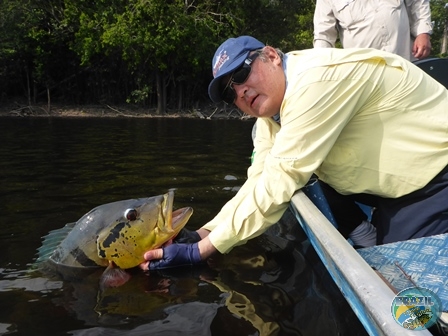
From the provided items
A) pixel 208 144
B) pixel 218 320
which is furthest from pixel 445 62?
pixel 208 144

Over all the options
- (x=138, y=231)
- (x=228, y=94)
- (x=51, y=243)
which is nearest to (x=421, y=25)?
(x=228, y=94)

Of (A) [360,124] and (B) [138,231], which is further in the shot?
(B) [138,231]

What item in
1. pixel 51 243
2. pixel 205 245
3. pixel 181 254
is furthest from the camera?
pixel 51 243

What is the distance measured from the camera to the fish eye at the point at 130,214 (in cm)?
360

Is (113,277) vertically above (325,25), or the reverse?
(325,25)

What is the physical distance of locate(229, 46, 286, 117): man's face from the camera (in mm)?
2910

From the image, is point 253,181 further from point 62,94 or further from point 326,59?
point 62,94

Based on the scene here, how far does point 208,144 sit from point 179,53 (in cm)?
1852

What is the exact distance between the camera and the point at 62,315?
10.4 ft

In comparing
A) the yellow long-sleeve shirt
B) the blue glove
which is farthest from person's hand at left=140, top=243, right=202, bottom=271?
the yellow long-sleeve shirt

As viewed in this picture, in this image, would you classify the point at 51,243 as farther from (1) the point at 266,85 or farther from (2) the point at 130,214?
(1) the point at 266,85

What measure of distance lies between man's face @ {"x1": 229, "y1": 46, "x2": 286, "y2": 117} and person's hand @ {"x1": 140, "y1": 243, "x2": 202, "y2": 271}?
1.13 metres

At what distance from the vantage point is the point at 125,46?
28.3 metres

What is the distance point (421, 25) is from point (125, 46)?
83.7 feet
